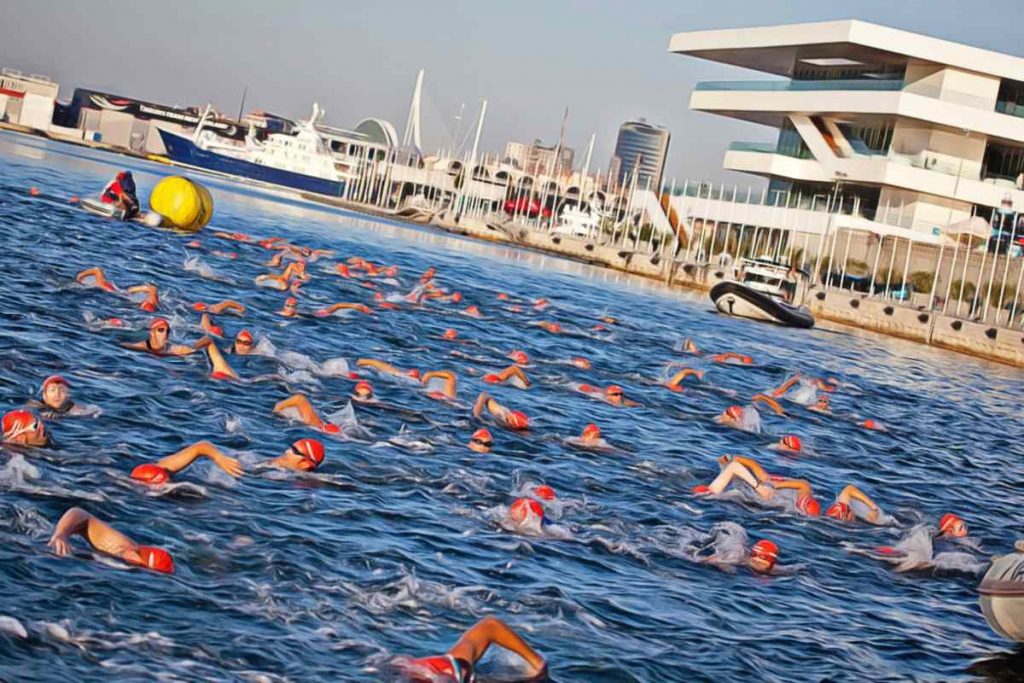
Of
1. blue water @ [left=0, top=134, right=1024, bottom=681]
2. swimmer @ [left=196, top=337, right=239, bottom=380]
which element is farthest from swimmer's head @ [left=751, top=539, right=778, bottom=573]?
swimmer @ [left=196, top=337, right=239, bottom=380]

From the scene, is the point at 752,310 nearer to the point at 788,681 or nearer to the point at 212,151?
the point at 788,681

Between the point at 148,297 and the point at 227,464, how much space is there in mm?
11310

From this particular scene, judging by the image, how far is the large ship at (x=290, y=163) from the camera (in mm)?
149500

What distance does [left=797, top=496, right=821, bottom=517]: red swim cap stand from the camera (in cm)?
1692

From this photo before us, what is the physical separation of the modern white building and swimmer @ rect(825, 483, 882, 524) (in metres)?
58.5

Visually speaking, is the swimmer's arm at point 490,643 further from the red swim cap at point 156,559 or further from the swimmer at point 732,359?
the swimmer at point 732,359

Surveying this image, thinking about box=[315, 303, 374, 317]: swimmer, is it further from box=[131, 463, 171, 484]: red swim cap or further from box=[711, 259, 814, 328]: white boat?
box=[711, 259, 814, 328]: white boat

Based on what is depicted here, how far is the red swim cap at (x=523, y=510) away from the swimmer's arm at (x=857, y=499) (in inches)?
209

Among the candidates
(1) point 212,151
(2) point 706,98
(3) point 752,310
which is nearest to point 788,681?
(3) point 752,310

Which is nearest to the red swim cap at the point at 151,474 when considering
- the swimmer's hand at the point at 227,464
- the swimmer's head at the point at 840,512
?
the swimmer's hand at the point at 227,464

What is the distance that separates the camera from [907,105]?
77.0 metres

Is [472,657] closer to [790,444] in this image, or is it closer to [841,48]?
[790,444]

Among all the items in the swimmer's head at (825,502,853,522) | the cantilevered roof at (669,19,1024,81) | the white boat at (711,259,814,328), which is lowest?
the swimmer's head at (825,502,853,522)

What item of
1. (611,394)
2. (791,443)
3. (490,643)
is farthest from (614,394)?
(490,643)
